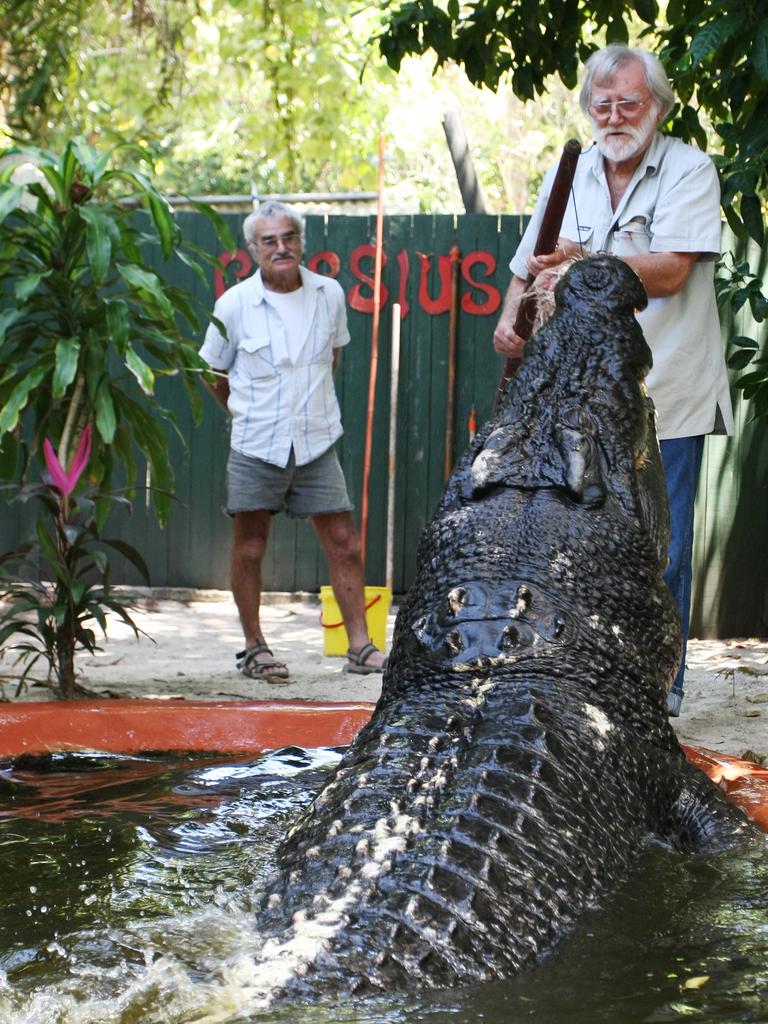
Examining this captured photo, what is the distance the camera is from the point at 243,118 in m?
19.0

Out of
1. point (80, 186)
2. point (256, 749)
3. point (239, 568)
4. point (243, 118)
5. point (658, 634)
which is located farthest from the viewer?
point (243, 118)

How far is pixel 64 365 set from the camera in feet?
14.9

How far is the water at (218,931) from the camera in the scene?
74.2 inches

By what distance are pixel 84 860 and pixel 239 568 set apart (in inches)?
132

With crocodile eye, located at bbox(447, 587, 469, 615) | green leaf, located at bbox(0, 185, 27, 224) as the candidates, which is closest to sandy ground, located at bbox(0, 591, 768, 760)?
crocodile eye, located at bbox(447, 587, 469, 615)

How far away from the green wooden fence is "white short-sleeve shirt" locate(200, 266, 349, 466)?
2.11m

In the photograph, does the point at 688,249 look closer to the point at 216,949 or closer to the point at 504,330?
the point at 504,330

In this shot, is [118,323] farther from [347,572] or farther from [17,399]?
[347,572]

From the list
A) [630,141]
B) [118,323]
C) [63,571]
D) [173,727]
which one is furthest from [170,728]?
[630,141]

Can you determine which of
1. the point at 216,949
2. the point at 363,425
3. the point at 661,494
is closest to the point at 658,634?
the point at 661,494

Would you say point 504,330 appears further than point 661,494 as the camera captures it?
Yes

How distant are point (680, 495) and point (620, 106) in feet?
4.34

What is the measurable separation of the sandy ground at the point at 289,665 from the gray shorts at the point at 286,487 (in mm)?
813

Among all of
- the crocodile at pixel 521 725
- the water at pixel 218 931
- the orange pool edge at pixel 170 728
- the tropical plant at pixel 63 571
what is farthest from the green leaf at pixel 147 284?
the water at pixel 218 931
